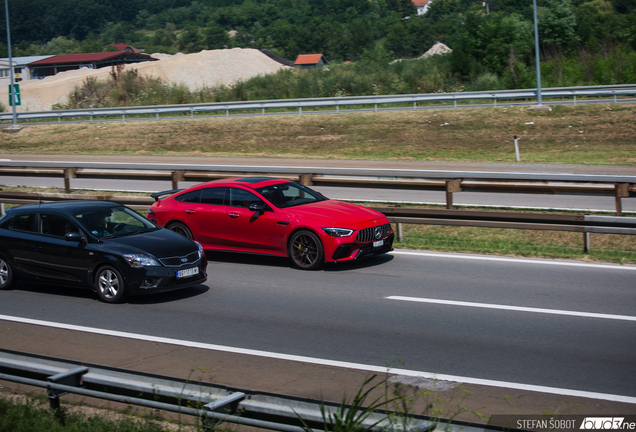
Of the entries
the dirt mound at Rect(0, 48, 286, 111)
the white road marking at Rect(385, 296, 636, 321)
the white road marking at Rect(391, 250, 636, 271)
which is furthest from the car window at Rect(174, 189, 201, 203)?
the dirt mound at Rect(0, 48, 286, 111)

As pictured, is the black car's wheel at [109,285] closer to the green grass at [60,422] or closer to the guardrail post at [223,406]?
the green grass at [60,422]

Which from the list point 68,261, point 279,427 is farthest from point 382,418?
point 68,261

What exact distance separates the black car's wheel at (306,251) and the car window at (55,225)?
3561 mm

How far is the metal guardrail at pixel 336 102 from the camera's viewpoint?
30688mm

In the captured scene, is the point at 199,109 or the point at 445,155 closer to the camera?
the point at 445,155

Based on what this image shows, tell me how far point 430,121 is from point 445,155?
4.19 m

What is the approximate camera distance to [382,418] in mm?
4023

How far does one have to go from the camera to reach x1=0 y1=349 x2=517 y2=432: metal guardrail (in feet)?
13.1

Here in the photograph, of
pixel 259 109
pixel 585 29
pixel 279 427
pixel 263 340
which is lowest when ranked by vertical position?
pixel 263 340

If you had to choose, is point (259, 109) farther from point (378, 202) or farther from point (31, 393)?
point (31, 393)

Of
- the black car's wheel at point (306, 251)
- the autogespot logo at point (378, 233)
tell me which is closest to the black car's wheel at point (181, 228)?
the black car's wheel at point (306, 251)

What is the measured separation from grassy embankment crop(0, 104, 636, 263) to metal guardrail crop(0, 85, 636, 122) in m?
1.61

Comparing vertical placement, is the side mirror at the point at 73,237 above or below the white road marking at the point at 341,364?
above

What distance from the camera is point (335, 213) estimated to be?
11.1 metres
